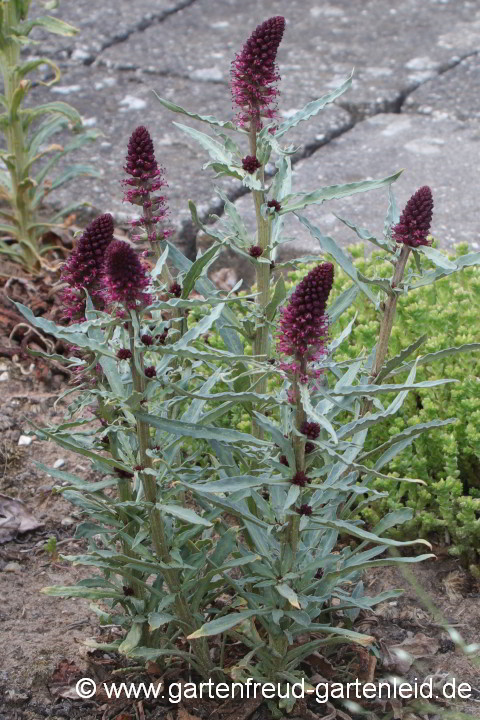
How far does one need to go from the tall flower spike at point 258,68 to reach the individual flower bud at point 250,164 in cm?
9

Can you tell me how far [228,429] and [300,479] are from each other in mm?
178

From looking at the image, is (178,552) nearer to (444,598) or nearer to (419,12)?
A: (444,598)

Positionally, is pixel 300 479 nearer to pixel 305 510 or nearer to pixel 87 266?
pixel 305 510

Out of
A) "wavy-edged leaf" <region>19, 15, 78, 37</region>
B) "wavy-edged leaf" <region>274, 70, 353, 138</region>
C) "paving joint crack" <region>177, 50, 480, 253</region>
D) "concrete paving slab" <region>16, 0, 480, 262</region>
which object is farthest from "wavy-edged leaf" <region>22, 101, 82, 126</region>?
"wavy-edged leaf" <region>274, 70, 353, 138</region>

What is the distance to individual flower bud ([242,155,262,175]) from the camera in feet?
6.29

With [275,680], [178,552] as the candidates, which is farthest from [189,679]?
[178,552]

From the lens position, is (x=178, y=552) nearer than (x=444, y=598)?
Yes

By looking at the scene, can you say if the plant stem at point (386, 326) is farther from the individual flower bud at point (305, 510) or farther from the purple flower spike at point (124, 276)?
the purple flower spike at point (124, 276)

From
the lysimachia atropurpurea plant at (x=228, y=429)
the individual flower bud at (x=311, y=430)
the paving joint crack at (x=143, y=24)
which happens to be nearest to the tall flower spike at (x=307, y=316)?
the lysimachia atropurpurea plant at (x=228, y=429)

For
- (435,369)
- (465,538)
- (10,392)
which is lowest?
Result: (10,392)

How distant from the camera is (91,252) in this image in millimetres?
1747

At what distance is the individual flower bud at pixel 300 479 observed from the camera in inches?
68.9

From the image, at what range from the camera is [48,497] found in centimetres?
284

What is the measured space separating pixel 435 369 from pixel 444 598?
2.06 feet
